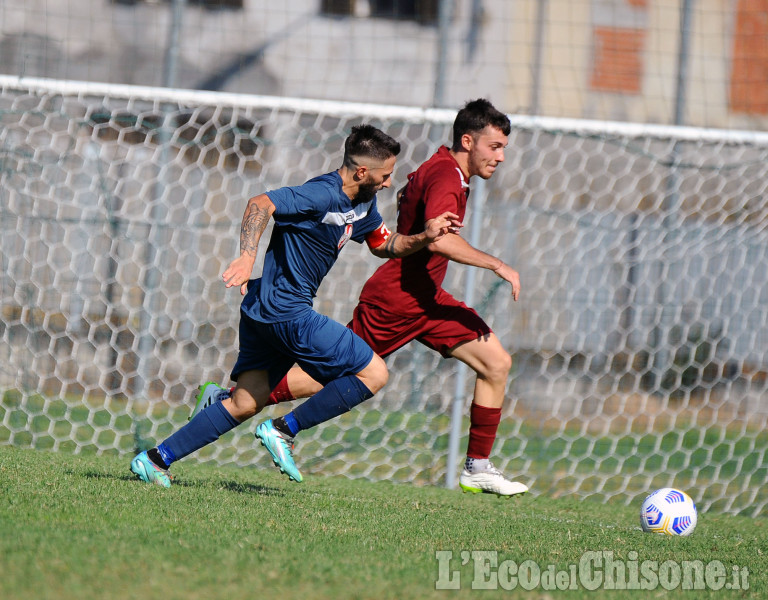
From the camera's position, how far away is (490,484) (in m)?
5.09

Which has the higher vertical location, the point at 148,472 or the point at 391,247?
the point at 391,247

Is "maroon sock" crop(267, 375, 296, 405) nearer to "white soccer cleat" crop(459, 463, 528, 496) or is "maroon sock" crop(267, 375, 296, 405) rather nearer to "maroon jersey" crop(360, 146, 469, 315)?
"maroon jersey" crop(360, 146, 469, 315)

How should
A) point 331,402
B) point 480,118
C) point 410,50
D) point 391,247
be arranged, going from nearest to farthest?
point 331,402 < point 391,247 < point 480,118 < point 410,50

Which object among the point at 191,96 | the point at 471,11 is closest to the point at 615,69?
the point at 471,11

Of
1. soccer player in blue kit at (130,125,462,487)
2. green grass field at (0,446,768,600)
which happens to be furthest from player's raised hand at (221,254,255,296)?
green grass field at (0,446,768,600)

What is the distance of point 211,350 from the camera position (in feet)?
24.5

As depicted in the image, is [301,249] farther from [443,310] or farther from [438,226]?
[443,310]

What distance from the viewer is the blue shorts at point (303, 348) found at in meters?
4.36

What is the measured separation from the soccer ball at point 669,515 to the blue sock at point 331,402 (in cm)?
151

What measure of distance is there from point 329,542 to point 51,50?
594 centimetres

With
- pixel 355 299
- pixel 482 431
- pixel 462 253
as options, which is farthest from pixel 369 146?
pixel 355 299

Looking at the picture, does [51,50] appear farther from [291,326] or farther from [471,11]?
[471,11]

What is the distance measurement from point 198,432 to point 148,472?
30 cm

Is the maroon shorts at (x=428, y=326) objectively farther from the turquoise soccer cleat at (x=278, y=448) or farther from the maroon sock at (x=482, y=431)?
the turquoise soccer cleat at (x=278, y=448)
